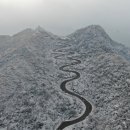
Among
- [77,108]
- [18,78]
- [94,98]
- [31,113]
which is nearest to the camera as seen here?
[31,113]

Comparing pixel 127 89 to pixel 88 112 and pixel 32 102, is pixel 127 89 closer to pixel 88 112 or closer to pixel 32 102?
pixel 88 112

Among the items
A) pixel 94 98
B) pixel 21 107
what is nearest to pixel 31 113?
pixel 21 107

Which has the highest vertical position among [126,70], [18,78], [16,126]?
[126,70]

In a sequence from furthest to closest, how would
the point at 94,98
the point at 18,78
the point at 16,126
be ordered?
the point at 18,78, the point at 94,98, the point at 16,126

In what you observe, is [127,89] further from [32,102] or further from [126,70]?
[32,102]

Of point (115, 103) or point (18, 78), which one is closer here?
point (115, 103)

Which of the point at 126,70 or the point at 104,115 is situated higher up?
the point at 126,70

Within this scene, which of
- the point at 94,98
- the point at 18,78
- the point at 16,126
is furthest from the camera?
the point at 18,78

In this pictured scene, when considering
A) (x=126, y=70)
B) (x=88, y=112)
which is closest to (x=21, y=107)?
(x=88, y=112)

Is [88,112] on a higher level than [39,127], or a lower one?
higher
